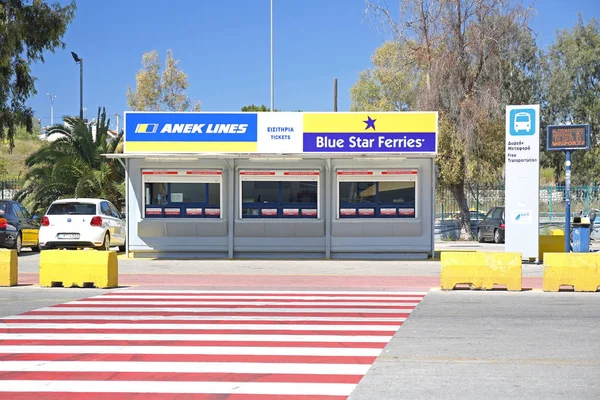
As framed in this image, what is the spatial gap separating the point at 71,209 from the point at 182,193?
3.47m

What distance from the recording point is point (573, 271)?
14.8 metres

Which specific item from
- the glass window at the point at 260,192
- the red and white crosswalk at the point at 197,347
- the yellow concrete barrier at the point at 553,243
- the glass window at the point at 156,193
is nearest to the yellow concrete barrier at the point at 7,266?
the red and white crosswalk at the point at 197,347

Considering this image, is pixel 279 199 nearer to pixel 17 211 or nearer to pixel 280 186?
pixel 280 186

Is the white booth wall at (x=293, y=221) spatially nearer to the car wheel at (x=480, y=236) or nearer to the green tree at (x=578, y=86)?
the car wheel at (x=480, y=236)

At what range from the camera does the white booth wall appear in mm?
21703

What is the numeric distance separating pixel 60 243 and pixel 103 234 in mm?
1256

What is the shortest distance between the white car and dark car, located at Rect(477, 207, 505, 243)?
16.0m

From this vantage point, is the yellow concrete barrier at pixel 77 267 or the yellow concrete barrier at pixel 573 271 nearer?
the yellow concrete barrier at pixel 573 271

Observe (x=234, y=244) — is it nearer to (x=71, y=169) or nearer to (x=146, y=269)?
(x=146, y=269)

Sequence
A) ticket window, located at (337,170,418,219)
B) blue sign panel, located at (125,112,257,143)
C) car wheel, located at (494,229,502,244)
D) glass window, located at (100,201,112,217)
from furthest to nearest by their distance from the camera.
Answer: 1. car wheel, located at (494,229,502,244)
2. glass window, located at (100,201,112,217)
3. ticket window, located at (337,170,418,219)
4. blue sign panel, located at (125,112,257,143)

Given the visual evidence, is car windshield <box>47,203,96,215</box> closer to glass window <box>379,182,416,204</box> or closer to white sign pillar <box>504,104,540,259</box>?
glass window <box>379,182,416,204</box>

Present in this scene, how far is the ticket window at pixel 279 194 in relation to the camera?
71.9ft

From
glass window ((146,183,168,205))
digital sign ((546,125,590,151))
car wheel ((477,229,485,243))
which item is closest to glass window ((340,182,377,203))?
digital sign ((546,125,590,151))

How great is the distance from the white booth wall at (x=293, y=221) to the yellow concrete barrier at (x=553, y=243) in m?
3.49
